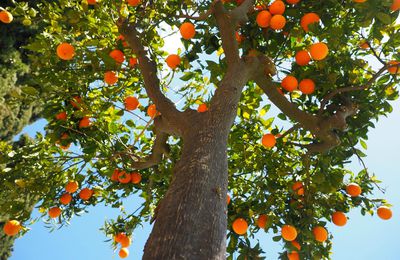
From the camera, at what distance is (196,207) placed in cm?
139

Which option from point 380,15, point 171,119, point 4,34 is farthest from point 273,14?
point 4,34

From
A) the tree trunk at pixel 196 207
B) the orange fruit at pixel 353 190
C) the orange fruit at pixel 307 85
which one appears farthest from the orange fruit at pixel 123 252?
the orange fruit at pixel 307 85

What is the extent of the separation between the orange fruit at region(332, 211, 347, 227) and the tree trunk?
1.68 meters

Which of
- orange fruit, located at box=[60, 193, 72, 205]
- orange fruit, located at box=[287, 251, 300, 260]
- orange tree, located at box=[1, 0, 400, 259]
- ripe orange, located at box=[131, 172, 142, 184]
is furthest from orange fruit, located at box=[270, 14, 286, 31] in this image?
orange fruit, located at box=[60, 193, 72, 205]

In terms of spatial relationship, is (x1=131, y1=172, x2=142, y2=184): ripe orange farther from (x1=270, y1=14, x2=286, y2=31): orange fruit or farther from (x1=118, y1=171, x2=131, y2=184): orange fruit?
(x1=270, y1=14, x2=286, y2=31): orange fruit

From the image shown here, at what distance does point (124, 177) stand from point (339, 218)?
82.0 inches

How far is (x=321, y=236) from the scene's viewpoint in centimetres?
275

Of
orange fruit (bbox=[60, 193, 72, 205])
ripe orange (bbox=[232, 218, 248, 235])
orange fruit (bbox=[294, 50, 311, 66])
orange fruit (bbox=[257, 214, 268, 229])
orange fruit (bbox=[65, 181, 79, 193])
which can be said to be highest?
orange fruit (bbox=[294, 50, 311, 66])

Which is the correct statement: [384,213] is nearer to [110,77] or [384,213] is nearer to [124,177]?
[124,177]

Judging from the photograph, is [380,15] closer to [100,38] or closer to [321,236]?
[321,236]

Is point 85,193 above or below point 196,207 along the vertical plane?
above

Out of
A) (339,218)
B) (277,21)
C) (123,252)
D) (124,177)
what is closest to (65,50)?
(124,177)

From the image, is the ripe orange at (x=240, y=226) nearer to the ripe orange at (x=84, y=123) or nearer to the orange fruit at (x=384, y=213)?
the orange fruit at (x=384, y=213)

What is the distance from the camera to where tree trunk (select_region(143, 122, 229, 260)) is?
120 centimetres
